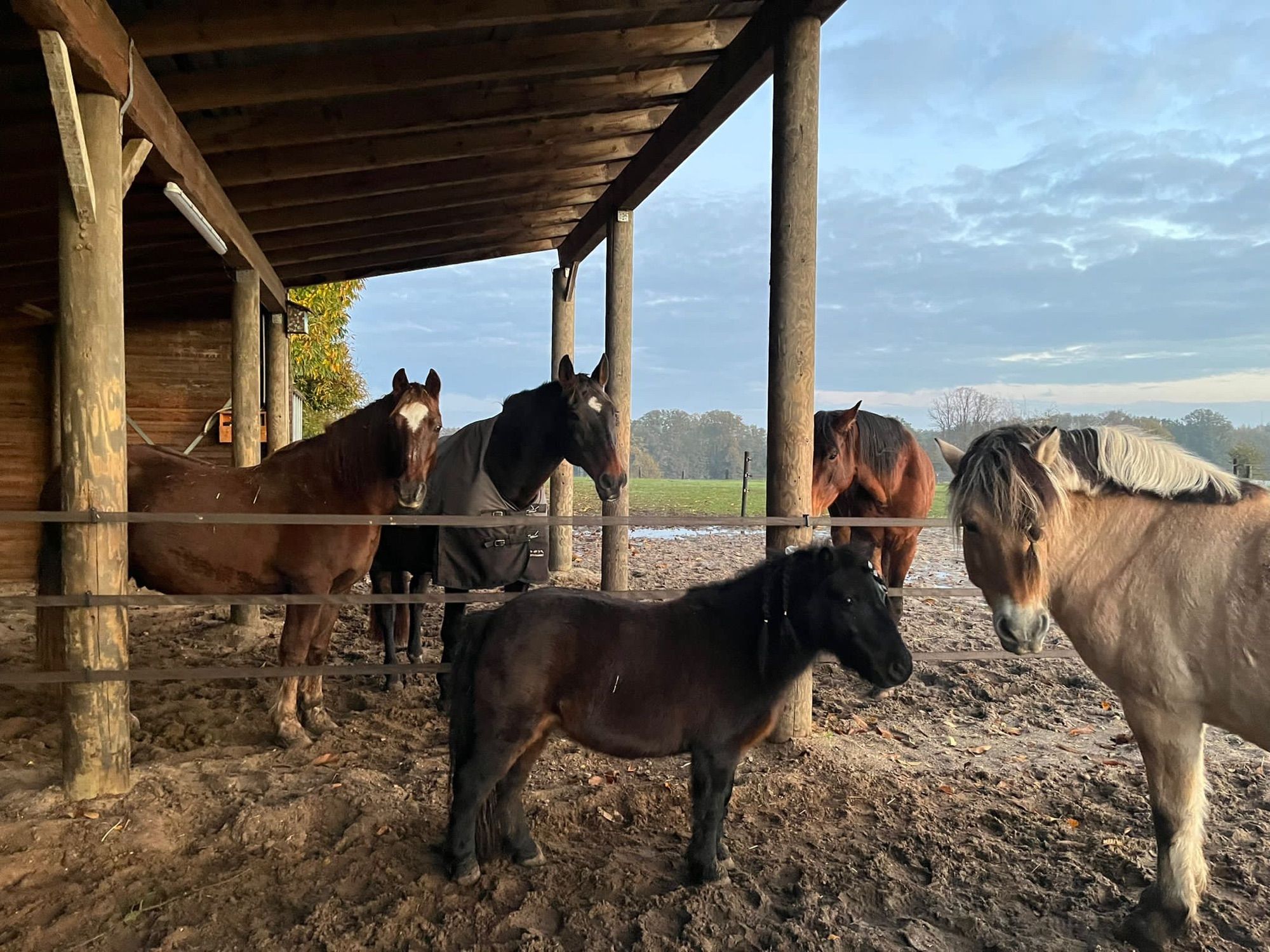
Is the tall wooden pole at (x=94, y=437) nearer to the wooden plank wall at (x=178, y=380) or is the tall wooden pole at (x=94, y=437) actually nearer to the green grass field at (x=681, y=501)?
the wooden plank wall at (x=178, y=380)

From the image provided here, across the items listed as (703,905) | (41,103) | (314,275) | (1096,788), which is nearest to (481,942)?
(703,905)

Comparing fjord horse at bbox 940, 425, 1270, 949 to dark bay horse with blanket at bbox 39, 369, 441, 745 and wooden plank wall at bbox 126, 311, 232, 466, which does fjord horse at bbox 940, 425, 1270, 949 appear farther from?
wooden plank wall at bbox 126, 311, 232, 466

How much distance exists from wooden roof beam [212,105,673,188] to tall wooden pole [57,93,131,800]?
2276 mm

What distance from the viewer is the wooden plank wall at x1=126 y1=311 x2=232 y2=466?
9219mm

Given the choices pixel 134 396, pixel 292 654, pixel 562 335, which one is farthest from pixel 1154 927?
pixel 134 396

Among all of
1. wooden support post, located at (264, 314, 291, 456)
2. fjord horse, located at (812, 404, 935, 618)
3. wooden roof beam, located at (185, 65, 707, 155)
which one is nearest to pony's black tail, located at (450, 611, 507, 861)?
fjord horse, located at (812, 404, 935, 618)

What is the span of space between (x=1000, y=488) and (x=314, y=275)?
9201mm

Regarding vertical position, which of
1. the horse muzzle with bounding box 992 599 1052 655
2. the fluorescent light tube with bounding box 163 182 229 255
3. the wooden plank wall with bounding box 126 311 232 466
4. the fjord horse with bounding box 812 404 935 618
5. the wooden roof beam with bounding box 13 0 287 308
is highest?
the wooden roof beam with bounding box 13 0 287 308

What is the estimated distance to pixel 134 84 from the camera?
11.5 ft

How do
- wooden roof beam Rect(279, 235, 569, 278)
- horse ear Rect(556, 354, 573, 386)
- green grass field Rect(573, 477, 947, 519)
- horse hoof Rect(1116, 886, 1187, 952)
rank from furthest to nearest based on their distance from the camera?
green grass field Rect(573, 477, 947, 519), wooden roof beam Rect(279, 235, 569, 278), horse ear Rect(556, 354, 573, 386), horse hoof Rect(1116, 886, 1187, 952)

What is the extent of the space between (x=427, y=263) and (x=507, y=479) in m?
5.81

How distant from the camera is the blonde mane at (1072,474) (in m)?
2.54

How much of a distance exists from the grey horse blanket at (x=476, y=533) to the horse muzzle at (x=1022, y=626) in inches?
107

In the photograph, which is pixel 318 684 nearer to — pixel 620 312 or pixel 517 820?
pixel 517 820
